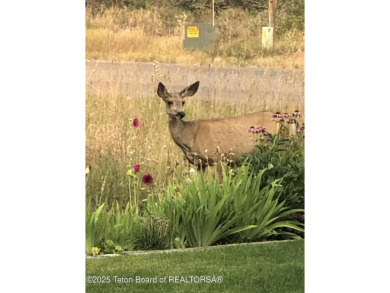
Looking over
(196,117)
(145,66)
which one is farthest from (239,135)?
(145,66)

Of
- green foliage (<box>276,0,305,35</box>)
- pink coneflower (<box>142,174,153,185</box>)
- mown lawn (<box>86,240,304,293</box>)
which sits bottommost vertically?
mown lawn (<box>86,240,304,293</box>)

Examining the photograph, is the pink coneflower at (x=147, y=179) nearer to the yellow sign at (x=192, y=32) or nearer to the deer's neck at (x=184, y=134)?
the deer's neck at (x=184, y=134)

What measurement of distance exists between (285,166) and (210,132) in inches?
30.7

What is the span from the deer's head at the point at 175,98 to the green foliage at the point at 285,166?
79 centimetres

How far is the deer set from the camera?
1088cm

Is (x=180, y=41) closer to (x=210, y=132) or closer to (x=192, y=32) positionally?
(x=192, y=32)

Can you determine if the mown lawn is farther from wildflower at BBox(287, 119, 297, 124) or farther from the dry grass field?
the dry grass field

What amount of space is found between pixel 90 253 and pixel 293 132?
2.23 meters

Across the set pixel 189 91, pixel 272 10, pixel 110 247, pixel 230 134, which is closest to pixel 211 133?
pixel 230 134

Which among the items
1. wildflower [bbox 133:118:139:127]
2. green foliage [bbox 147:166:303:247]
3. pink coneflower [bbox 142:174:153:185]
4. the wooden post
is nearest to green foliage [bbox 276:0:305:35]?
the wooden post

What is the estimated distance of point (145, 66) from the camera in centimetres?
1089

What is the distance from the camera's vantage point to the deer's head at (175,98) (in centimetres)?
1083

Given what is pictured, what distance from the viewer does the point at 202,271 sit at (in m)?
10.4

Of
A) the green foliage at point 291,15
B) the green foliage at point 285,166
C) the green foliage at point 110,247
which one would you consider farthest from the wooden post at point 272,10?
the green foliage at point 110,247
